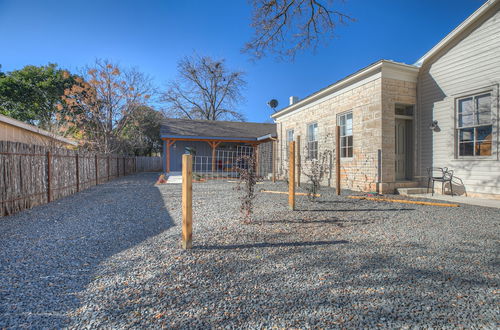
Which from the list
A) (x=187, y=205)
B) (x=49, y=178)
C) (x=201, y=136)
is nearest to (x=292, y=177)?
(x=187, y=205)

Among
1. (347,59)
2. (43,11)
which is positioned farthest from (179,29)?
(347,59)

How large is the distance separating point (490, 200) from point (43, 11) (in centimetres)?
1518

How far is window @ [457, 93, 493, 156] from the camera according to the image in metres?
5.91

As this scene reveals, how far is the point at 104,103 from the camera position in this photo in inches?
585

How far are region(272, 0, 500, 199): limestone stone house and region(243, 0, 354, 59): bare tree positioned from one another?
7.32ft

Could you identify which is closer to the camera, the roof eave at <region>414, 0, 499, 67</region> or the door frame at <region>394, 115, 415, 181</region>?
the roof eave at <region>414, 0, 499, 67</region>

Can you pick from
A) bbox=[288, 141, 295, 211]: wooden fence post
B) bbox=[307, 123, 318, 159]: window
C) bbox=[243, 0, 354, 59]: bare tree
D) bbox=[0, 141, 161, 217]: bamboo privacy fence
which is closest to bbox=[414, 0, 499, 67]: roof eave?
bbox=[243, 0, 354, 59]: bare tree

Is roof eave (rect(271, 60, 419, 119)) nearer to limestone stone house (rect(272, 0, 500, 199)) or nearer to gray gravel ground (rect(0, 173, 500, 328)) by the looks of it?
limestone stone house (rect(272, 0, 500, 199))

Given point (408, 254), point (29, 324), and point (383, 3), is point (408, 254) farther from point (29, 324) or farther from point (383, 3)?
point (383, 3)

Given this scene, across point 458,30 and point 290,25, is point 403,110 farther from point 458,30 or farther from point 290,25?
point 290,25

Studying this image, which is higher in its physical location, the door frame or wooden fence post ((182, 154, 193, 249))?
the door frame

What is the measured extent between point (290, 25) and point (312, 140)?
5530 mm

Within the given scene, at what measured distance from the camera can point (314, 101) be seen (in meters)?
10.2

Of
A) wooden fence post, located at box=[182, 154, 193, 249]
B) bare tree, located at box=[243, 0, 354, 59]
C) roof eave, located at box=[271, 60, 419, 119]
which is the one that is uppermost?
bare tree, located at box=[243, 0, 354, 59]
